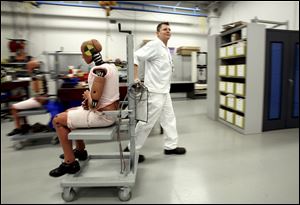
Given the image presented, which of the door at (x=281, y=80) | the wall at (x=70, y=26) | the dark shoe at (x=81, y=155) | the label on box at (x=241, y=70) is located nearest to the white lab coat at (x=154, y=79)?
the dark shoe at (x=81, y=155)

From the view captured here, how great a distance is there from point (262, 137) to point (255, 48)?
1.20 metres

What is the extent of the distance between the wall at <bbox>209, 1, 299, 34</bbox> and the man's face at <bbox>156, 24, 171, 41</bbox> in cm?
326

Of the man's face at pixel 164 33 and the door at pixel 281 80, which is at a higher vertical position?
the man's face at pixel 164 33

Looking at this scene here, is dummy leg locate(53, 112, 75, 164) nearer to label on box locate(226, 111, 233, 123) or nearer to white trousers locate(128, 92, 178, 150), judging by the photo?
white trousers locate(128, 92, 178, 150)

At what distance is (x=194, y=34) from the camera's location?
18.0 ft

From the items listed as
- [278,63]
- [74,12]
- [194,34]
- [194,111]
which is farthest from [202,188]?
[74,12]

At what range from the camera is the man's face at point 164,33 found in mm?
1955

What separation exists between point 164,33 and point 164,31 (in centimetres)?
2

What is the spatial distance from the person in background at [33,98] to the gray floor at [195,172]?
0.24 m

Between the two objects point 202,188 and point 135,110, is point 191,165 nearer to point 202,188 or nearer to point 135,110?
point 202,188

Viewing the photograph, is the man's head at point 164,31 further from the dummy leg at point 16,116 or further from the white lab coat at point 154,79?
the dummy leg at point 16,116

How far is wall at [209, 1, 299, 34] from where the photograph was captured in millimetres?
3856

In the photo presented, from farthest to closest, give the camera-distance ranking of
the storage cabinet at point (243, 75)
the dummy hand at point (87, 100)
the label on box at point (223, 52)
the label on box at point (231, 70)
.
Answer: the label on box at point (223, 52)
the label on box at point (231, 70)
the storage cabinet at point (243, 75)
the dummy hand at point (87, 100)

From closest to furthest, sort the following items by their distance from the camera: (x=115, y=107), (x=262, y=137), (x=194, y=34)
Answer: (x=115, y=107) < (x=262, y=137) < (x=194, y=34)
